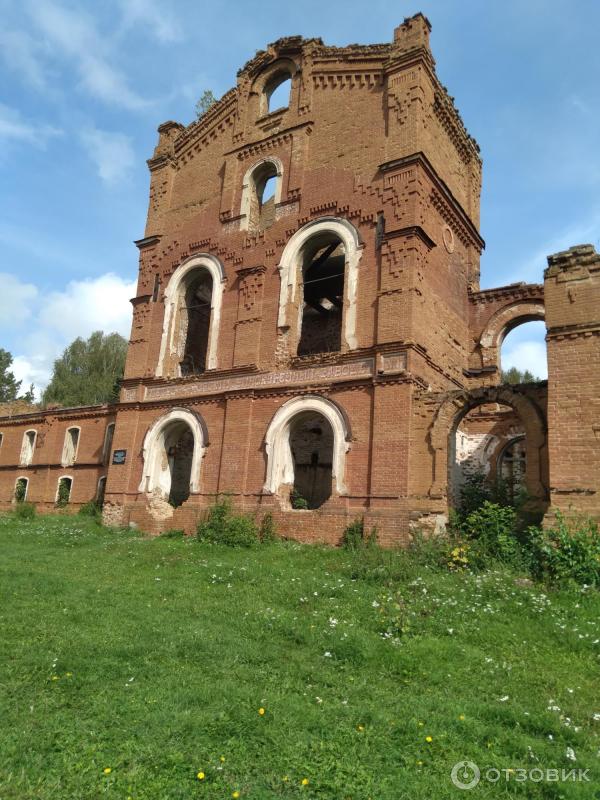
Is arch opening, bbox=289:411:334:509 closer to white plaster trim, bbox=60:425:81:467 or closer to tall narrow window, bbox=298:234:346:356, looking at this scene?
tall narrow window, bbox=298:234:346:356

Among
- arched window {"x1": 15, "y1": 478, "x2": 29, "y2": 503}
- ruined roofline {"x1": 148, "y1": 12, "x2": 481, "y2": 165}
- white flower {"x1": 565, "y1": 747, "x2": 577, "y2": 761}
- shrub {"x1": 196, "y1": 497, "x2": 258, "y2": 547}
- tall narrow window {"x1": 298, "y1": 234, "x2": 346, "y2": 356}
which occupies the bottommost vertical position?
white flower {"x1": 565, "y1": 747, "x2": 577, "y2": 761}

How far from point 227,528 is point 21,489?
15.0 meters

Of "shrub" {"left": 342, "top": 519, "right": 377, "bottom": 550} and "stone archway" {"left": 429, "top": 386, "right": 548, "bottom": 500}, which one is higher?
"stone archway" {"left": 429, "top": 386, "right": 548, "bottom": 500}

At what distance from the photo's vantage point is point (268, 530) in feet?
46.8

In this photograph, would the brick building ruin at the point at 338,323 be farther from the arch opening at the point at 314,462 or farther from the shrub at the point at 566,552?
the shrub at the point at 566,552

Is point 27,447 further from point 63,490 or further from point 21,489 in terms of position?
point 63,490

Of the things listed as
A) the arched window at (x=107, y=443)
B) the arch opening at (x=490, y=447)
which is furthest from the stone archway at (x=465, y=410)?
the arched window at (x=107, y=443)

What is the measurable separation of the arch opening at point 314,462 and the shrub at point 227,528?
3951mm

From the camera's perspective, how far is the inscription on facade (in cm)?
1427

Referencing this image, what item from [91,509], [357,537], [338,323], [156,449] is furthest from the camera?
[338,323]

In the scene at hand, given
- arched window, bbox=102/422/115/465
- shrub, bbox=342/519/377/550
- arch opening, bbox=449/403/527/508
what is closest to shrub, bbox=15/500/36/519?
arched window, bbox=102/422/115/465

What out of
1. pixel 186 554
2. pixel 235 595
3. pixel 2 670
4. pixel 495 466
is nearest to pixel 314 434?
pixel 495 466

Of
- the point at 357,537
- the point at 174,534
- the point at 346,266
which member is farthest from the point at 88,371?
the point at 357,537

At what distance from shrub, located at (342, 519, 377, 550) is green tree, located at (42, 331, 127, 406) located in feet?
109
